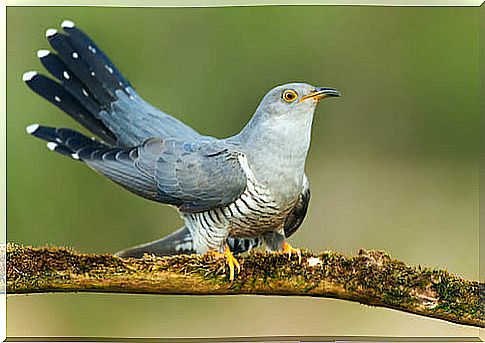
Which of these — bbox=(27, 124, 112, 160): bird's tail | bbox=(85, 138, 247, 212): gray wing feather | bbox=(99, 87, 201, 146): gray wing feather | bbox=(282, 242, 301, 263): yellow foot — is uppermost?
bbox=(99, 87, 201, 146): gray wing feather

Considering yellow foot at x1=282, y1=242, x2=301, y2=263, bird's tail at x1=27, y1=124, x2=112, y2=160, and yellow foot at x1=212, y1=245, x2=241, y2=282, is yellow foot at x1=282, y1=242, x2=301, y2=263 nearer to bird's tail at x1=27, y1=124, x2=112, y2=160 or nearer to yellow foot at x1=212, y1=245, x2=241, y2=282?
yellow foot at x1=212, y1=245, x2=241, y2=282

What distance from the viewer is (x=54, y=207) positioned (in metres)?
1.63

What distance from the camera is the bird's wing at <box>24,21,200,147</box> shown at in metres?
1.57

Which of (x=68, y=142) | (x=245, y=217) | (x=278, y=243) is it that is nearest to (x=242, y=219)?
(x=245, y=217)

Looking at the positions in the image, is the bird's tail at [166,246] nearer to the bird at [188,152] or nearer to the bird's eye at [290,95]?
the bird at [188,152]

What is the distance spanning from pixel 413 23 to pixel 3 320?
1.16 meters

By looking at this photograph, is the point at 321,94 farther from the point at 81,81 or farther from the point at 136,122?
the point at 81,81

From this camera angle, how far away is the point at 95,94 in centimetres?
157

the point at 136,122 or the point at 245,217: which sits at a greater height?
the point at 136,122

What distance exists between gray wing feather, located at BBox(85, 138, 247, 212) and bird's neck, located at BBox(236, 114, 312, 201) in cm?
4

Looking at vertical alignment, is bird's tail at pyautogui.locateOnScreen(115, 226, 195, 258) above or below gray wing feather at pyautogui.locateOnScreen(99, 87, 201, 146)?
below

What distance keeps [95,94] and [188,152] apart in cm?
26

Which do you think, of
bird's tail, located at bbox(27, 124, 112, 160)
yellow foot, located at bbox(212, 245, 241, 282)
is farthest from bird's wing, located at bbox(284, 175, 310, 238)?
bird's tail, located at bbox(27, 124, 112, 160)

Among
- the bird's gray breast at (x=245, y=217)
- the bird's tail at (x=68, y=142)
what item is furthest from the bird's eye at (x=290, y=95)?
the bird's tail at (x=68, y=142)
